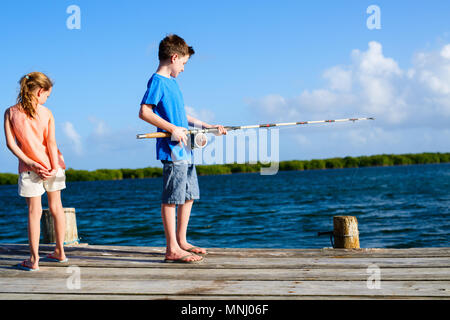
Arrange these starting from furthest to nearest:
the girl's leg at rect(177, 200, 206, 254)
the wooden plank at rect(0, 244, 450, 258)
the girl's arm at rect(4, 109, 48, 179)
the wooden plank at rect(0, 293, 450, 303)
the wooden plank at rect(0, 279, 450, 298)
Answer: the wooden plank at rect(0, 244, 450, 258), the girl's leg at rect(177, 200, 206, 254), the girl's arm at rect(4, 109, 48, 179), the wooden plank at rect(0, 279, 450, 298), the wooden plank at rect(0, 293, 450, 303)

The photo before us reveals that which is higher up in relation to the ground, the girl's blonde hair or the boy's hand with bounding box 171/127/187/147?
the girl's blonde hair

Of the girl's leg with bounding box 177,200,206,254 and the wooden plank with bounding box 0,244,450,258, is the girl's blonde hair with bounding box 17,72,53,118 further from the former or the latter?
the wooden plank with bounding box 0,244,450,258

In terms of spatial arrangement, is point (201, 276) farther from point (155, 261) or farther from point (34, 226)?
point (34, 226)

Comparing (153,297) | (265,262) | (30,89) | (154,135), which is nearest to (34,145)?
(30,89)

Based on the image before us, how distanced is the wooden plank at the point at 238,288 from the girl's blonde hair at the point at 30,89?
4.38ft

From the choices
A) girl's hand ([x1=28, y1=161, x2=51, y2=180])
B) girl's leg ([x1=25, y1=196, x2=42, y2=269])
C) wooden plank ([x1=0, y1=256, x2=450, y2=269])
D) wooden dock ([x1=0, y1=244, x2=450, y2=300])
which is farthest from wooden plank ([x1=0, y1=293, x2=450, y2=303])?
girl's hand ([x1=28, y1=161, x2=51, y2=180])

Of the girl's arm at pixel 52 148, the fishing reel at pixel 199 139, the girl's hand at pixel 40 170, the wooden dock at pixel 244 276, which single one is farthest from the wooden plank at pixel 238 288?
the fishing reel at pixel 199 139

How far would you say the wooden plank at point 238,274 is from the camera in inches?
136

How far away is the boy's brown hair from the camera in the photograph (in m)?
3.95

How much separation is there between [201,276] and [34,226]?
1.43 meters

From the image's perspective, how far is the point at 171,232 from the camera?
401 centimetres

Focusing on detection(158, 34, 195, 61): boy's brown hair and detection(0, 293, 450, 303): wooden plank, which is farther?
detection(158, 34, 195, 61): boy's brown hair

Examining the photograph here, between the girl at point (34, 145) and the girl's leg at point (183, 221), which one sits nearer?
the girl at point (34, 145)

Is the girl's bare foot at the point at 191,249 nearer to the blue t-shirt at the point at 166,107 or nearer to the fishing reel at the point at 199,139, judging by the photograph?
the blue t-shirt at the point at 166,107
